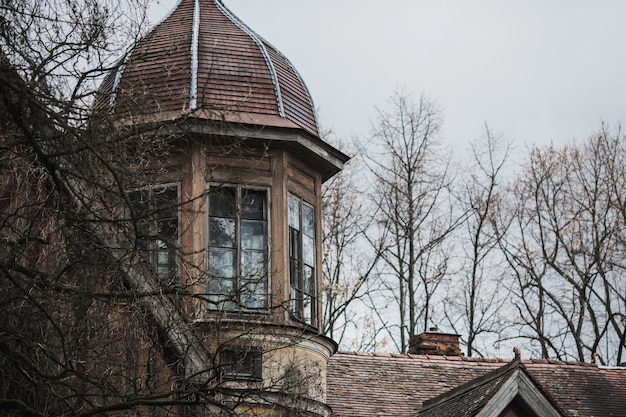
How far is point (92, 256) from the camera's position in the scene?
34.8ft

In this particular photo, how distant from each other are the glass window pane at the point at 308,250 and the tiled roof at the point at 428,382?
8.40 ft

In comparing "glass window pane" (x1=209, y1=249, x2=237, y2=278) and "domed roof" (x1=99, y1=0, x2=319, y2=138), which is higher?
"domed roof" (x1=99, y1=0, x2=319, y2=138)

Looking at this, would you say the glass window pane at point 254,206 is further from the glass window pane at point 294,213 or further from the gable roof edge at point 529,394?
the gable roof edge at point 529,394

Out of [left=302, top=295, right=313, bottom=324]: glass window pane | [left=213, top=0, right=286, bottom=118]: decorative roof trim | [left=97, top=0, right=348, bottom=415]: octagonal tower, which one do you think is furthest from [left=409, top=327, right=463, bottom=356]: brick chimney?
[left=213, top=0, right=286, bottom=118]: decorative roof trim

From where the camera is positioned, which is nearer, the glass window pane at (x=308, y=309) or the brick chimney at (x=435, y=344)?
the glass window pane at (x=308, y=309)

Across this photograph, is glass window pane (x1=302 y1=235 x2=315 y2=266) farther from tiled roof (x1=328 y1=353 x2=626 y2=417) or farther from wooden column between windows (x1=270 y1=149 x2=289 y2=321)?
tiled roof (x1=328 y1=353 x2=626 y2=417)

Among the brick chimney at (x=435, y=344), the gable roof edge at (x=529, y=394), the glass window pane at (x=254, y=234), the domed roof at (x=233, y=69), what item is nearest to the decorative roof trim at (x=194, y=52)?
the domed roof at (x=233, y=69)

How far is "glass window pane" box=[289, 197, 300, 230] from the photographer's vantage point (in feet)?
63.2

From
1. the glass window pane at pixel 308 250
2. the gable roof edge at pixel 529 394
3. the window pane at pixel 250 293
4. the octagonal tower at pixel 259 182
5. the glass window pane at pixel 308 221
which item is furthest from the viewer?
the gable roof edge at pixel 529 394

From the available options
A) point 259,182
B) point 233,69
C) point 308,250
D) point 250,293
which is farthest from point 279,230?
point 250,293

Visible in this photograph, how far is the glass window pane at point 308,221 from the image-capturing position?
64.3ft

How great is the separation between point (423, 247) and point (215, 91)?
16707mm

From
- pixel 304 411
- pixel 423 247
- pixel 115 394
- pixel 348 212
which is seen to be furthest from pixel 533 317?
pixel 115 394

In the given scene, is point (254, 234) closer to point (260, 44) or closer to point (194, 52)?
point (194, 52)
